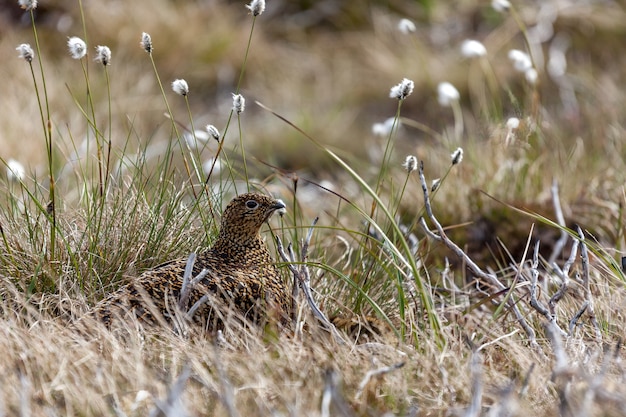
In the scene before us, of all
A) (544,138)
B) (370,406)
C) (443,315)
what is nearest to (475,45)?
(544,138)

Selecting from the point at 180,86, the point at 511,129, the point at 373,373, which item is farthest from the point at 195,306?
the point at 511,129

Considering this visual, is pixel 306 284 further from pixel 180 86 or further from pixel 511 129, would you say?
pixel 511 129

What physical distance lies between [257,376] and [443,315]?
108 centimetres

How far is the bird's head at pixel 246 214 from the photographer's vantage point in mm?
3117

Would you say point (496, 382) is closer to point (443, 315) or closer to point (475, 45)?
point (443, 315)

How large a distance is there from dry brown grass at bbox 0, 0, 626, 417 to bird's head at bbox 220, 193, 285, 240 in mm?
90

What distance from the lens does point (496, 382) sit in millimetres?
2529

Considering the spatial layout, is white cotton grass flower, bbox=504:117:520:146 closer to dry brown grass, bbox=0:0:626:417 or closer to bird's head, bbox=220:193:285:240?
dry brown grass, bbox=0:0:626:417

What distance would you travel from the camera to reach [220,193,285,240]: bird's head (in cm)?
312

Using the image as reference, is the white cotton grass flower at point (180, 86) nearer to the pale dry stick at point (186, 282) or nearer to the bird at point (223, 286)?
the bird at point (223, 286)

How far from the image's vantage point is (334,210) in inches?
213

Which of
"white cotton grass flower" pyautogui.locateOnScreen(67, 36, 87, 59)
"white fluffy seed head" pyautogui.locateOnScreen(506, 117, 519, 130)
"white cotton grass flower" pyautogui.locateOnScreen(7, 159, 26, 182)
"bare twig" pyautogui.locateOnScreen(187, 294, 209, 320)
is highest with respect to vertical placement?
"white cotton grass flower" pyautogui.locateOnScreen(67, 36, 87, 59)

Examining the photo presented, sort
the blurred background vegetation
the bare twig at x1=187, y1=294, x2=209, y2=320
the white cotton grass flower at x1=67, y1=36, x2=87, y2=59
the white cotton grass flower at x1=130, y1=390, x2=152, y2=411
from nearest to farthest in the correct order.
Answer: the white cotton grass flower at x1=130, y1=390, x2=152, y2=411 → the bare twig at x1=187, y1=294, x2=209, y2=320 → the white cotton grass flower at x1=67, y1=36, x2=87, y2=59 → the blurred background vegetation

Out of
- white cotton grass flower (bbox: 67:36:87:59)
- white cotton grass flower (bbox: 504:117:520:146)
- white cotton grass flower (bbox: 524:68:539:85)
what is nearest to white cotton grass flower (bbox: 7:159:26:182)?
white cotton grass flower (bbox: 67:36:87:59)
